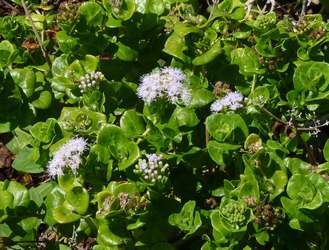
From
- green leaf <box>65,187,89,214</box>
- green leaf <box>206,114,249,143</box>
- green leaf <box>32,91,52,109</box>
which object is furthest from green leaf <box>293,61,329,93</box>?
green leaf <box>32,91,52,109</box>

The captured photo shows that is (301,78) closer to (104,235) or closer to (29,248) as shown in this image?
(104,235)

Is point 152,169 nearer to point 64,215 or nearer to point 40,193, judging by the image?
point 64,215

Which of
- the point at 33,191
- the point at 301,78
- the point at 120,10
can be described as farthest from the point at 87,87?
the point at 301,78

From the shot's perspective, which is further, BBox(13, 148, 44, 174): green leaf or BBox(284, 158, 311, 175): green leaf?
BBox(13, 148, 44, 174): green leaf

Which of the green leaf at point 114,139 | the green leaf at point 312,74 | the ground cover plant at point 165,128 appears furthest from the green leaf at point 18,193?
the green leaf at point 312,74

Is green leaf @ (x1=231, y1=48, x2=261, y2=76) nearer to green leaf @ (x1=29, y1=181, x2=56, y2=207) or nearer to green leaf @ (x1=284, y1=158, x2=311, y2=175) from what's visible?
green leaf @ (x1=284, y1=158, x2=311, y2=175)
